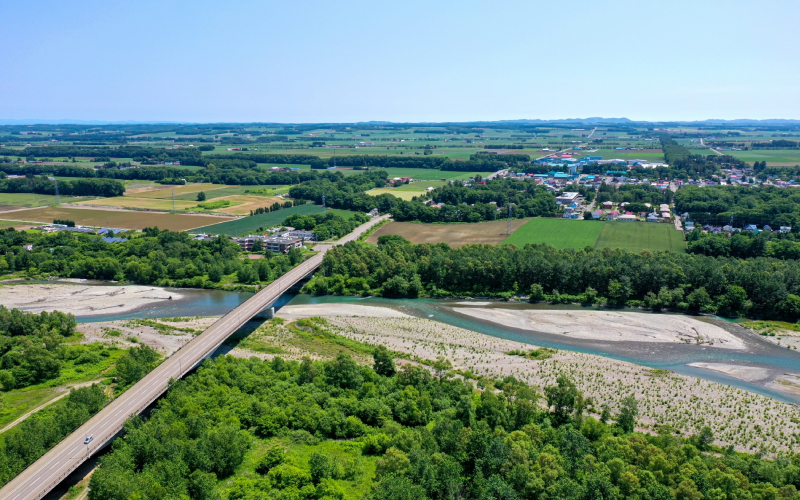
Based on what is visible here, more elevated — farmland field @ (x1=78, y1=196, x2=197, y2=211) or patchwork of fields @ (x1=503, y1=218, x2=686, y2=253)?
farmland field @ (x1=78, y1=196, x2=197, y2=211)

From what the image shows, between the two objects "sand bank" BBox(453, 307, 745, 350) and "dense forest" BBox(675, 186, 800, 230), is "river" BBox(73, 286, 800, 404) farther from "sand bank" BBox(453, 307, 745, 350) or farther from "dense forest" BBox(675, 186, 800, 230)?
"dense forest" BBox(675, 186, 800, 230)

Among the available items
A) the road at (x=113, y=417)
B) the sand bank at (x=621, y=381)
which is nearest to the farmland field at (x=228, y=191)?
the road at (x=113, y=417)

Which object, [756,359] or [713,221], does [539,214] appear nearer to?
[713,221]

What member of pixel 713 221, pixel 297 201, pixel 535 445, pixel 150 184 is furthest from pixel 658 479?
pixel 150 184

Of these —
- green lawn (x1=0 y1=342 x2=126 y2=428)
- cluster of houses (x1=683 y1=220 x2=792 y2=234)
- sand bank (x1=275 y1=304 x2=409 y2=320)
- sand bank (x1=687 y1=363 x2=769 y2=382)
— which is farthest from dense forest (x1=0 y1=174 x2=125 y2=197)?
sand bank (x1=687 y1=363 x2=769 y2=382)

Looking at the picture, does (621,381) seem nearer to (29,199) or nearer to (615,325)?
(615,325)

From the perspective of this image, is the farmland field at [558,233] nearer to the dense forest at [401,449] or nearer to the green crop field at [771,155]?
the dense forest at [401,449]

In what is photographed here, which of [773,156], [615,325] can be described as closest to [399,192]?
[615,325]
